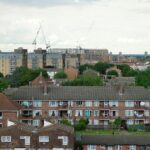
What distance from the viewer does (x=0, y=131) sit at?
1725 inches

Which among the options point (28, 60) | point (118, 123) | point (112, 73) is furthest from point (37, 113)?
point (28, 60)

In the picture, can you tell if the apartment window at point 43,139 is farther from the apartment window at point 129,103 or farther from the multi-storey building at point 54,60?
the multi-storey building at point 54,60

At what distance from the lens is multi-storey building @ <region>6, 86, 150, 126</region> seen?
62.5 metres

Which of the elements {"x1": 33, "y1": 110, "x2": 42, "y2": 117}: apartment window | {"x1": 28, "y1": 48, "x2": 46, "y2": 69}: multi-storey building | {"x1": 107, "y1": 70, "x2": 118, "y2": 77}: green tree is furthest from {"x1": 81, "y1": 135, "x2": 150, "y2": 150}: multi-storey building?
{"x1": 28, "y1": 48, "x2": 46, "y2": 69}: multi-storey building

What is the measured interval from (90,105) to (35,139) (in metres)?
19.8

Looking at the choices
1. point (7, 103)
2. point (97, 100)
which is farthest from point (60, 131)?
point (97, 100)

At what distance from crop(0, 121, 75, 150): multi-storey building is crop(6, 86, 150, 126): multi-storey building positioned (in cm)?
1837

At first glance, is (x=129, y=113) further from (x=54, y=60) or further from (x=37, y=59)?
(x=54, y=60)

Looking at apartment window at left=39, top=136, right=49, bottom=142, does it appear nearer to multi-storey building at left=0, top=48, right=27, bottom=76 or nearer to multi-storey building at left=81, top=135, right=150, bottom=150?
multi-storey building at left=81, top=135, right=150, bottom=150

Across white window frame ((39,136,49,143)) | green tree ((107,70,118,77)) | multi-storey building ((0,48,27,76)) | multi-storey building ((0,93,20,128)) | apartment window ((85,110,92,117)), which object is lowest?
white window frame ((39,136,49,143))

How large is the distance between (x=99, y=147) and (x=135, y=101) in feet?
62.6

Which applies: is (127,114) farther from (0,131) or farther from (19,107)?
(0,131)

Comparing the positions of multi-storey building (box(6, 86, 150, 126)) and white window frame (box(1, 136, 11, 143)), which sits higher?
multi-storey building (box(6, 86, 150, 126))

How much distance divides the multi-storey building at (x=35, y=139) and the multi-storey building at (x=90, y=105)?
18.4 m
